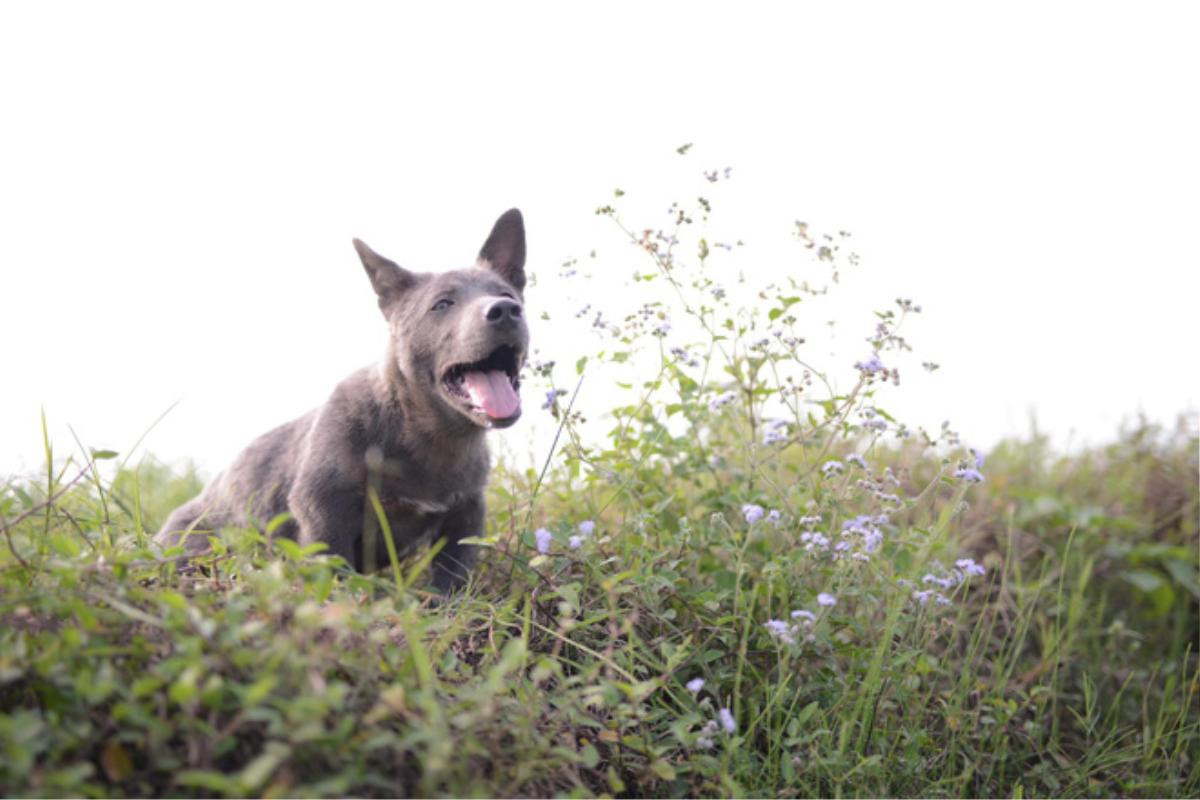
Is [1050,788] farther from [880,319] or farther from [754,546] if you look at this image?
[880,319]

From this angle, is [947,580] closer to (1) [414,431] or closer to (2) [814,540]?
(2) [814,540]

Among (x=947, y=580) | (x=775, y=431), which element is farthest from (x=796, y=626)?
(x=775, y=431)

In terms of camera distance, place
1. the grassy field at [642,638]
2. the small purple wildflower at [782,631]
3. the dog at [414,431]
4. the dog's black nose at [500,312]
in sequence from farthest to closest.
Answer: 1. the dog at [414,431]
2. the dog's black nose at [500,312]
3. the small purple wildflower at [782,631]
4. the grassy field at [642,638]

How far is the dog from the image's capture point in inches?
164

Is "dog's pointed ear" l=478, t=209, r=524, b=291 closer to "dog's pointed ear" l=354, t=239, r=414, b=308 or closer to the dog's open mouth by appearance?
"dog's pointed ear" l=354, t=239, r=414, b=308

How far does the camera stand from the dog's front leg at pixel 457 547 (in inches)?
164

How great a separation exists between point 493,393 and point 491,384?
1.8 inches

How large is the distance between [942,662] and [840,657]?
0.53 meters

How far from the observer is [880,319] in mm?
4188

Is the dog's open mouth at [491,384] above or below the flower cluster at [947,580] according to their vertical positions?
above

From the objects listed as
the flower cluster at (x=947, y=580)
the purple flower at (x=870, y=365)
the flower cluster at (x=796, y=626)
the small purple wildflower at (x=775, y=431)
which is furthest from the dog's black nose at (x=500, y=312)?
the flower cluster at (x=947, y=580)

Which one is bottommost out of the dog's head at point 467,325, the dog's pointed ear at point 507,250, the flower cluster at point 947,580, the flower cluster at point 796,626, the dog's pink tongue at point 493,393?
the flower cluster at point 796,626

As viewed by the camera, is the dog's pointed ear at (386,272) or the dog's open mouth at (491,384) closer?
the dog's open mouth at (491,384)

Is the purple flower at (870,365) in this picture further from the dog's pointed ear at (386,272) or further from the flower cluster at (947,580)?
the dog's pointed ear at (386,272)
